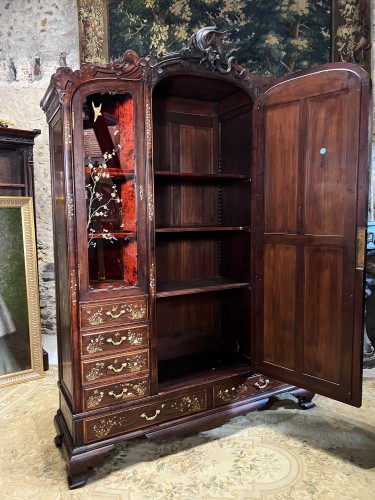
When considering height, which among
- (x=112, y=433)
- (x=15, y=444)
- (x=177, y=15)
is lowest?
(x=15, y=444)

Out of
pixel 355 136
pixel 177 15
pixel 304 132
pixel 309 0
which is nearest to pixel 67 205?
pixel 304 132

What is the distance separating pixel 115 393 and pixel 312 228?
4.58 ft

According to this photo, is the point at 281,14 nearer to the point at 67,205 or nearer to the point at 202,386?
the point at 67,205

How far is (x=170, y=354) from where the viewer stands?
2.68 m

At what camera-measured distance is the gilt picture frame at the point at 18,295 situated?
3.06 metres

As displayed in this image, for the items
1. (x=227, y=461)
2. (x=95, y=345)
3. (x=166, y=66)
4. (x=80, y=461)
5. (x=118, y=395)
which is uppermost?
(x=166, y=66)

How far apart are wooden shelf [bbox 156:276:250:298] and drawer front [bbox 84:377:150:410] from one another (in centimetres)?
50

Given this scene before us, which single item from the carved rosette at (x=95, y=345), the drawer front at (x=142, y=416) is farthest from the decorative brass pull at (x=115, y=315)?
the drawer front at (x=142, y=416)

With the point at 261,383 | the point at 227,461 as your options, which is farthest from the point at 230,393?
the point at 227,461

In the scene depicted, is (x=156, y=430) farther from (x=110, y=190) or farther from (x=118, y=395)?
(x=110, y=190)

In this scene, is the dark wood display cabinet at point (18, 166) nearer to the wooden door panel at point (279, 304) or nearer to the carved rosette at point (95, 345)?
the carved rosette at point (95, 345)

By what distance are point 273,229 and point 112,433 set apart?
146 centimetres

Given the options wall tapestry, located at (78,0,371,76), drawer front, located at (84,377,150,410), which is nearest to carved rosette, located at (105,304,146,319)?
drawer front, located at (84,377,150,410)

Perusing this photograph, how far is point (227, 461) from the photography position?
2016 mm
